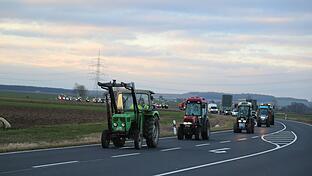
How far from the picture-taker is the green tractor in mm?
24641

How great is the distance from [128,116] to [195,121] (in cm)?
1079

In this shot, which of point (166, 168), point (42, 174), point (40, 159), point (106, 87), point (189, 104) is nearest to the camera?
point (42, 174)

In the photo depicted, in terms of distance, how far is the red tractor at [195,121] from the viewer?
34.8 meters

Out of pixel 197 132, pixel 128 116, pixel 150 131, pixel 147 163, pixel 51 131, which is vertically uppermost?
pixel 128 116

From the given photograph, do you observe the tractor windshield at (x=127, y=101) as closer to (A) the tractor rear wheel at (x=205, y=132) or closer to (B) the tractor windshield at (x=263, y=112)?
(A) the tractor rear wheel at (x=205, y=132)

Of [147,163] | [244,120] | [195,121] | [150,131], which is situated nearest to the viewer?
[147,163]

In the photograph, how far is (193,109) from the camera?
3594 centimetres

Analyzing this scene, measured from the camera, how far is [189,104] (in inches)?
1415

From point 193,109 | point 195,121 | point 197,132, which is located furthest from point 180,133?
point 193,109

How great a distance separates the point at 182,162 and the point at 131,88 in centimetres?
662

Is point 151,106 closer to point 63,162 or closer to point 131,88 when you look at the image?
point 131,88

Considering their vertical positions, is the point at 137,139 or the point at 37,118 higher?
the point at 137,139

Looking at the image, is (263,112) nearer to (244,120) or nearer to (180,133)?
(244,120)

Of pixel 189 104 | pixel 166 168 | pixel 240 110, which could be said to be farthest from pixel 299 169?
pixel 240 110
